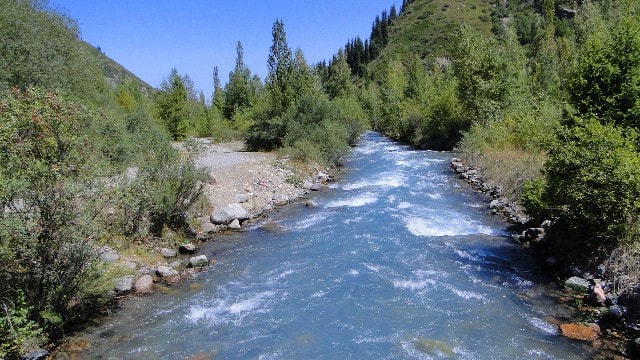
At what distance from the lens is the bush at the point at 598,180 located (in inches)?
494

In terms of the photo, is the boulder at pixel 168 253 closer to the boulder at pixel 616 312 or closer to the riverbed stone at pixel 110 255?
the riverbed stone at pixel 110 255

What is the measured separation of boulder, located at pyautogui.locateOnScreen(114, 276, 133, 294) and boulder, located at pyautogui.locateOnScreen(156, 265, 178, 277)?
1.08m

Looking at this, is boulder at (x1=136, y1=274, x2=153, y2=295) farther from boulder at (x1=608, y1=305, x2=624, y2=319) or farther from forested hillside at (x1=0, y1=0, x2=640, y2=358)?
boulder at (x1=608, y1=305, x2=624, y2=319)

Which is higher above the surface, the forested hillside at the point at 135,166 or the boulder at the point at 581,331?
the forested hillside at the point at 135,166

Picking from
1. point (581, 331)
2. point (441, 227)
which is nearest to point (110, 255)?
point (441, 227)

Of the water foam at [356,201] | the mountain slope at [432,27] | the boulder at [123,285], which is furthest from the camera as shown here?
the mountain slope at [432,27]

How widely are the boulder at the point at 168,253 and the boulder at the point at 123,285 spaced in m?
2.54

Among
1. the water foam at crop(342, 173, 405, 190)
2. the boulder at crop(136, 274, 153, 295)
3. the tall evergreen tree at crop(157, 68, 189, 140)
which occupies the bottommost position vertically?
the boulder at crop(136, 274, 153, 295)

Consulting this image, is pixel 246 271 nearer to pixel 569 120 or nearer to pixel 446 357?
pixel 446 357

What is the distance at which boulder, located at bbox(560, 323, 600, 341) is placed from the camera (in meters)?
10.9

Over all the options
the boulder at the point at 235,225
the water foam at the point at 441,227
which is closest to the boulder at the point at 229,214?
the boulder at the point at 235,225

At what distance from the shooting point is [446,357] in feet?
34.1

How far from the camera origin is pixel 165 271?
613 inches

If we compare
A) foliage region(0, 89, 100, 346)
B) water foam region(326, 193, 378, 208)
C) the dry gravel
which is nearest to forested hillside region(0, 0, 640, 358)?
foliage region(0, 89, 100, 346)
